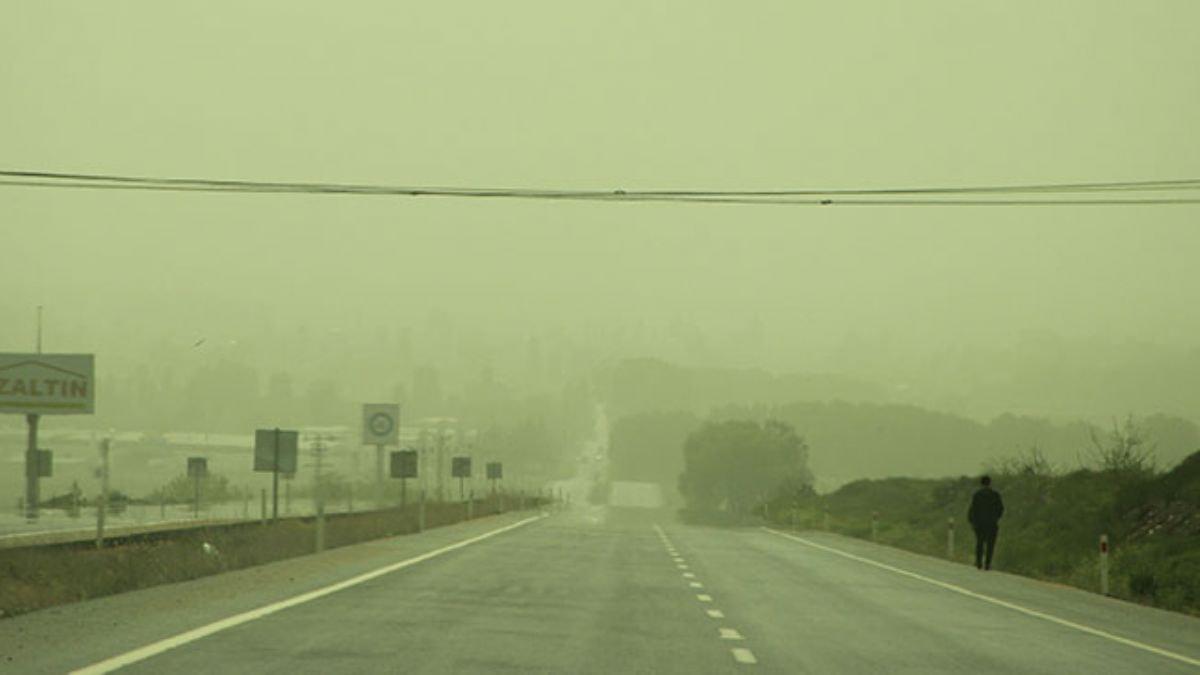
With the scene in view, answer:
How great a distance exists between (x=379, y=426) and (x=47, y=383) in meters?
41.4

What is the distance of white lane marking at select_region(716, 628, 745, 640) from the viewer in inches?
630

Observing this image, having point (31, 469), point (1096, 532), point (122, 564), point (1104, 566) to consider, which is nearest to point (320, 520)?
point (122, 564)

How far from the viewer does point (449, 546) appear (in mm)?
36594

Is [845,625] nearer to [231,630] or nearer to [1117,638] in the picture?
[1117,638]

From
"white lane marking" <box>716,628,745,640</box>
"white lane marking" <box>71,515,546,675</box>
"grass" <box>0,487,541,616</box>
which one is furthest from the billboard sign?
"white lane marking" <box>716,628,745,640</box>

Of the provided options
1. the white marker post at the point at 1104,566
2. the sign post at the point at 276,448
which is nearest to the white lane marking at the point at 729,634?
the white marker post at the point at 1104,566

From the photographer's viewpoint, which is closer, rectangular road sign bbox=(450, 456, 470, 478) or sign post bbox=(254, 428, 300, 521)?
sign post bbox=(254, 428, 300, 521)

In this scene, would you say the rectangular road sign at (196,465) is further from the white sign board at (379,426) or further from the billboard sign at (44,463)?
the white sign board at (379,426)

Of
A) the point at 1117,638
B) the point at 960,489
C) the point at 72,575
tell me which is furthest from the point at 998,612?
the point at 960,489

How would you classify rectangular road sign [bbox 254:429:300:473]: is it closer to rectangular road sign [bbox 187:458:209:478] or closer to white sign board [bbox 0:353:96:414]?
rectangular road sign [bbox 187:458:209:478]

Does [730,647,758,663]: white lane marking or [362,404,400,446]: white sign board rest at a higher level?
[362,404,400,446]: white sign board

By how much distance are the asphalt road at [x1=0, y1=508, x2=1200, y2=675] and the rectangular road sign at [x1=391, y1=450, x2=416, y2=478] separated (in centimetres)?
2881

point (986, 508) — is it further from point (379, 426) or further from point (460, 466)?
point (460, 466)

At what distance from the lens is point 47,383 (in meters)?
117
